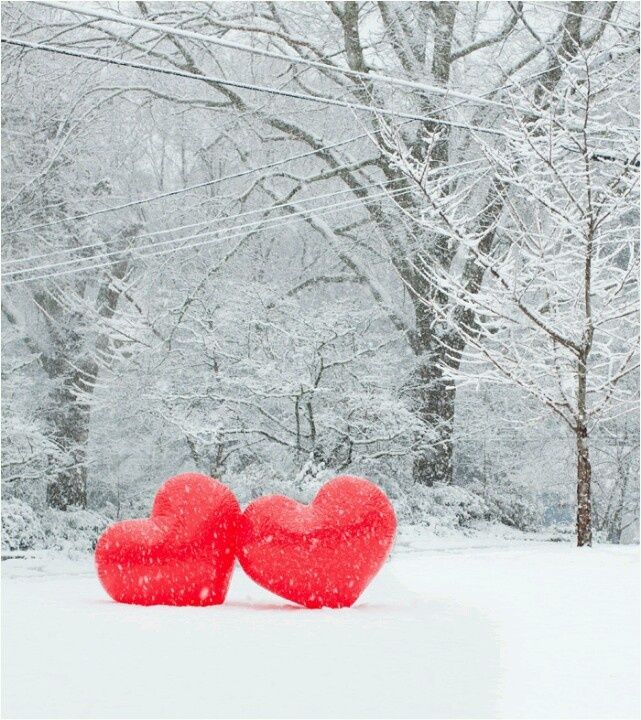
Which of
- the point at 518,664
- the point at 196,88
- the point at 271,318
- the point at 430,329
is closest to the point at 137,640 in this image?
the point at 518,664

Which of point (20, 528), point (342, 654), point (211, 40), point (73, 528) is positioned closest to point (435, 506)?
point (73, 528)

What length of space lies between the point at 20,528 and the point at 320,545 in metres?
13.1

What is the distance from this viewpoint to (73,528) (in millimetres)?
18469

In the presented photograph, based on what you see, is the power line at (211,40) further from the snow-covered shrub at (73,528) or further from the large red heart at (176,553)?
the snow-covered shrub at (73,528)

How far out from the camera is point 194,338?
16484 millimetres

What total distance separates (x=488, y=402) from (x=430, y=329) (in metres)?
1.73

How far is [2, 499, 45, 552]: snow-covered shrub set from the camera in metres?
17.1

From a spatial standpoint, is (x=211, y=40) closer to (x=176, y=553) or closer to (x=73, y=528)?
(x=176, y=553)

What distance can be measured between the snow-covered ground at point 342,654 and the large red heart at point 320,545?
178mm

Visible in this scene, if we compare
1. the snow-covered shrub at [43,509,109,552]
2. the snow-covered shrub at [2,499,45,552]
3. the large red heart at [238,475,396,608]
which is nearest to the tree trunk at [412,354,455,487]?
the snow-covered shrub at [43,509,109,552]

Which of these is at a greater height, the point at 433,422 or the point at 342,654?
the point at 433,422

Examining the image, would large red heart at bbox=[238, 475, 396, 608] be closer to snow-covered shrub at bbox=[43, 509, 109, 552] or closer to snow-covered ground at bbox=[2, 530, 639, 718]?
snow-covered ground at bbox=[2, 530, 639, 718]

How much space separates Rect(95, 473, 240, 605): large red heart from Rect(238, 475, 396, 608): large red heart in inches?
5.5

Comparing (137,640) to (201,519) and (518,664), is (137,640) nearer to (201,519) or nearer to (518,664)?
(201,519)
